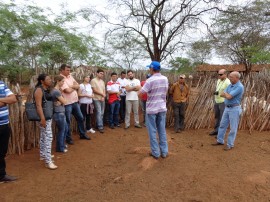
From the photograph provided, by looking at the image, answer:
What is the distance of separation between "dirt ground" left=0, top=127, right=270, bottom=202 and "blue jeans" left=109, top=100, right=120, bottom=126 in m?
1.17

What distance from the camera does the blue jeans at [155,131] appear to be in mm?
4137

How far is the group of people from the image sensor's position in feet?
12.7

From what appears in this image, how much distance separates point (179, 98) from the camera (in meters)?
6.33

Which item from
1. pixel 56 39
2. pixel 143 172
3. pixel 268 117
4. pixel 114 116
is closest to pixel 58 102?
pixel 143 172

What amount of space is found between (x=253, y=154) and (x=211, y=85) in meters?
2.26

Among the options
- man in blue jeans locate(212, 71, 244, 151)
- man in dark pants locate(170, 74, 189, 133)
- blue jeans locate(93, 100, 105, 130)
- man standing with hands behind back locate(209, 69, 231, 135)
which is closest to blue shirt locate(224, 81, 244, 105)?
man in blue jeans locate(212, 71, 244, 151)

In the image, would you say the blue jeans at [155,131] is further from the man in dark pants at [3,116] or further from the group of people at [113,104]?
the man in dark pants at [3,116]

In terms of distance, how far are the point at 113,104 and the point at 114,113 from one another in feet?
1.21

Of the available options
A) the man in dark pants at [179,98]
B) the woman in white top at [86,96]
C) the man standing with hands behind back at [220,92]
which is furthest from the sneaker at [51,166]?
the man standing with hands behind back at [220,92]

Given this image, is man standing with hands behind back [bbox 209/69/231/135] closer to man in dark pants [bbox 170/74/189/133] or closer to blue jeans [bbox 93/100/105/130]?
man in dark pants [bbox 170/74/189/133]

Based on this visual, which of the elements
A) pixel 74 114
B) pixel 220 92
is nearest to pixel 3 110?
pixel 74 114

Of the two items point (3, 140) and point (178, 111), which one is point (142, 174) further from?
point (178, 111)

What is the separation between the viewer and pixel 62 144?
461 cm

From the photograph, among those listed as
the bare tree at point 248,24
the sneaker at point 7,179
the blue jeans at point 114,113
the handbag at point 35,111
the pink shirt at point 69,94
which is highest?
the bare tree at point 248,24
